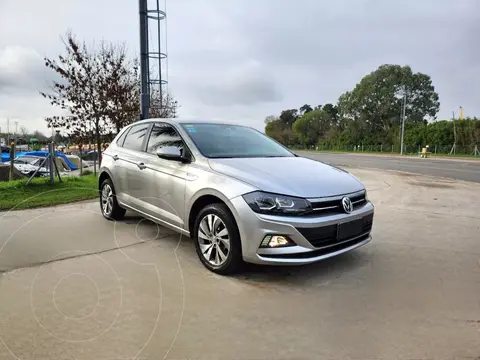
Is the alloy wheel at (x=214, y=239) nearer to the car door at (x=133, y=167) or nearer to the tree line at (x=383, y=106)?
the car door at (x=133, y=167)

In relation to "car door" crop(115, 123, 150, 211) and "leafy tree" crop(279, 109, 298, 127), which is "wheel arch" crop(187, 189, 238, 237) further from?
"leafy tree" crop(279, 109, 298, 127)

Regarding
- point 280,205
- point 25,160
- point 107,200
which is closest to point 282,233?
point 280,205

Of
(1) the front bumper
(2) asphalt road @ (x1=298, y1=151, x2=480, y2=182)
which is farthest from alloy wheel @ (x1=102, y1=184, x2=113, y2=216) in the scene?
(2) asphalt road @ (x1=298, y1=151, x2=480, y2=182)

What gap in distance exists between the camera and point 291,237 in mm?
3393

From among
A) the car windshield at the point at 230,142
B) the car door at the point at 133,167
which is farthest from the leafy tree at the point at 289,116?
the car windshield at the point at 230,142

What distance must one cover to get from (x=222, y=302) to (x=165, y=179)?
177 cm

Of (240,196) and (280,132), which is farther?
(280,132)

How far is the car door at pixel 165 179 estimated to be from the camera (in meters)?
4.22

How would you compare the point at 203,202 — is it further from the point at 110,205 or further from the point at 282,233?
the point at 110,205

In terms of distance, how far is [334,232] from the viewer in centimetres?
357

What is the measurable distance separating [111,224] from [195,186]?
2199 mm

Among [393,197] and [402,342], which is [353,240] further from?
[393,197]

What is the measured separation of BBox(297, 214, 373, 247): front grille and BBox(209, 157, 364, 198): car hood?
30cm

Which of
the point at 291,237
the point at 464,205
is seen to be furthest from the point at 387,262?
the point at 464,205
